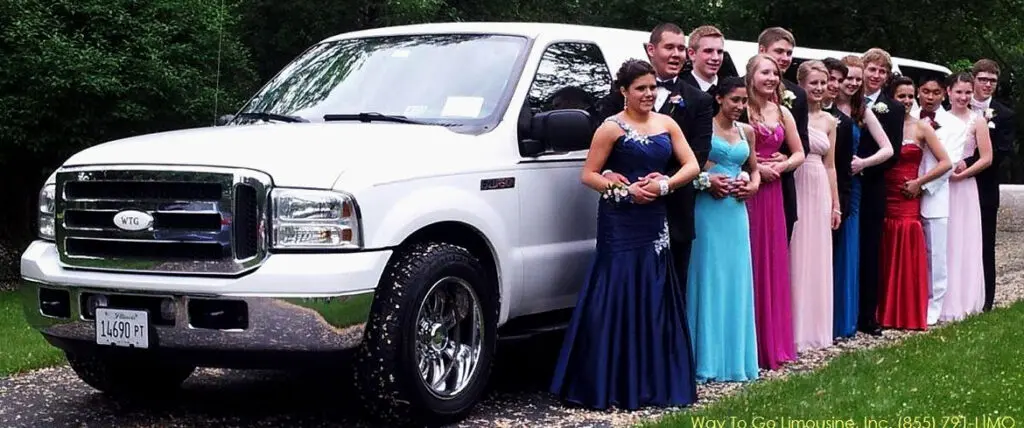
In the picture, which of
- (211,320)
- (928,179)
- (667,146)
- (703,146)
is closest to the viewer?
(211,320)

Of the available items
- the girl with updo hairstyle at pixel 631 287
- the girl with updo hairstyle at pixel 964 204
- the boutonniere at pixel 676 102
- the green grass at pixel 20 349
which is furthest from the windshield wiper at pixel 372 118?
the girl with updo hairstyle at pixel 964 204

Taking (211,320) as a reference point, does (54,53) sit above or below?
above

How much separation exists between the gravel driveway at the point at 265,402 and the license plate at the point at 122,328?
835 mm

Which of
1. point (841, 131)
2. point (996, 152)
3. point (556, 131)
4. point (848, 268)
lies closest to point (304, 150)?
point (556, 131)

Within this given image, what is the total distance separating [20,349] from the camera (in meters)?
8.96

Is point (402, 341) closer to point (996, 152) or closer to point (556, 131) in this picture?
point (556, 131)

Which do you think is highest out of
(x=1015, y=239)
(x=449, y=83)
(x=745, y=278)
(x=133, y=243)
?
(x=449, y=83)

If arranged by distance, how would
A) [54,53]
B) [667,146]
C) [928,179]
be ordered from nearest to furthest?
1. [667,146]
2. [928,179]
3. [54,53]

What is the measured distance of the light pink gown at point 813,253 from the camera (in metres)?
8.26

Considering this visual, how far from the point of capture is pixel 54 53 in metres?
13.5

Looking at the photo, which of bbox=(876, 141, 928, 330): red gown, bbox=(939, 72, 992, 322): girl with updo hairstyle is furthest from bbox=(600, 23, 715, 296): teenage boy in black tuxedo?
bbox=(939, 72, 992, 322): girl with updo hairstyle

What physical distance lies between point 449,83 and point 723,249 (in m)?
1.89

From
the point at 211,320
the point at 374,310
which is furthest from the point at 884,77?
the point at 211,320

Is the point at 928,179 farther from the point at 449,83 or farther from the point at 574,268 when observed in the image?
the point at 449,83
